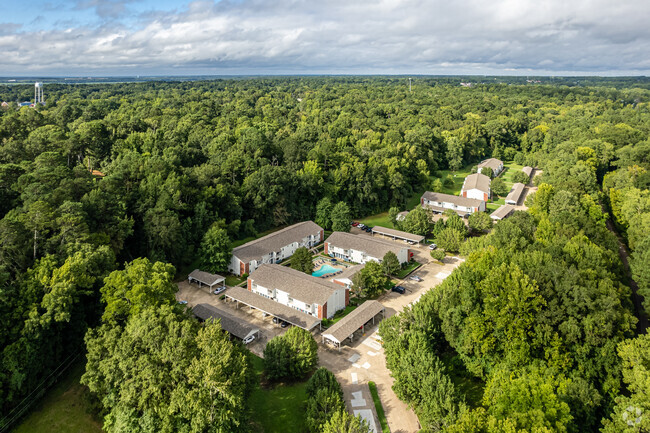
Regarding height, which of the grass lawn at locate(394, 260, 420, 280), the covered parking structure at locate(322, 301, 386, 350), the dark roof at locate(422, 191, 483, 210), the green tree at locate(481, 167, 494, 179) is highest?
the green tree at locate(481, 167, 494, 179)

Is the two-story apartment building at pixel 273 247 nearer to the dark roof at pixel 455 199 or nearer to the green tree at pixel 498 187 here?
the dark roof at pixel 455 199

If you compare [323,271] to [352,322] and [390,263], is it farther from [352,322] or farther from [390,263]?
[352,322]

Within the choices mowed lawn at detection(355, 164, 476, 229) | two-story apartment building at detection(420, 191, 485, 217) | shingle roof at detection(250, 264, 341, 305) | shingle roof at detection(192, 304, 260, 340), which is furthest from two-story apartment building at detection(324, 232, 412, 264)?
two-story apartment building at detection(420, 191, 485, 217)

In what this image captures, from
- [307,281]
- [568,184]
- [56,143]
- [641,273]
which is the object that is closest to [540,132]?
[568,184]

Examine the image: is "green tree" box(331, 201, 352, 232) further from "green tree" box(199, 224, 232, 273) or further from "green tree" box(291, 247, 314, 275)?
"green tree" box(199, 224, 232, 273)

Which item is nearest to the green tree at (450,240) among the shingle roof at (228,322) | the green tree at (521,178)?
the shingle roof at (228,322)

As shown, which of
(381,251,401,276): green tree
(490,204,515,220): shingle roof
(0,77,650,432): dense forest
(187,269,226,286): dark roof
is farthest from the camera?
(490,204,515,220): shingle roof

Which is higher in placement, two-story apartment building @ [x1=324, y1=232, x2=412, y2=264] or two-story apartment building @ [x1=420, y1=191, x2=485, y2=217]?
two-story apartment building @ [x1=420, y1=191, x2=485, y2=217]

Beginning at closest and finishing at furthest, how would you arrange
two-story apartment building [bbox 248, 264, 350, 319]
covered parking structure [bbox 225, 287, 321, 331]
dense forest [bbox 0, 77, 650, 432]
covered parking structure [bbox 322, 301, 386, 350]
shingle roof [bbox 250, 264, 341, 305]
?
dense forest [bbox 0, 77, 650, 432] < covered parking structure [bbox 322, 301, 386, 350] < covered parking structure [bbox 225, 287, 321, 331] < two-story apartment building [bbox 248, 264, 350, 319] < shingle roof [bbox 250, 264, 341, 305]
